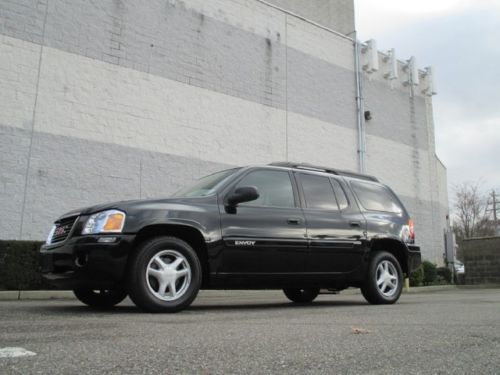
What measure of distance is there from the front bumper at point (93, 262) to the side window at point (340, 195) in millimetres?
3230

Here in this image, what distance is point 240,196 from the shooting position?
5.86m

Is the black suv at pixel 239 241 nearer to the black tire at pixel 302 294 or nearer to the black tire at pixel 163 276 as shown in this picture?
the black tire at pixel 163 276

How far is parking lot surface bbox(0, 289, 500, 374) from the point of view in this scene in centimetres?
261

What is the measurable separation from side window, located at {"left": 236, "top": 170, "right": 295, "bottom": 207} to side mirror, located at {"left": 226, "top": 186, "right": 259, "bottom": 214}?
36 centimetres

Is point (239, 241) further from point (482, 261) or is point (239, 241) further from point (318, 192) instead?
point (482, 261)

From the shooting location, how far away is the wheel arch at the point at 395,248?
767 centimetres

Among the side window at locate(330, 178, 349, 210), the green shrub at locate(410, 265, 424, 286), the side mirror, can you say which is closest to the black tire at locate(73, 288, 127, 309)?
the side mirror

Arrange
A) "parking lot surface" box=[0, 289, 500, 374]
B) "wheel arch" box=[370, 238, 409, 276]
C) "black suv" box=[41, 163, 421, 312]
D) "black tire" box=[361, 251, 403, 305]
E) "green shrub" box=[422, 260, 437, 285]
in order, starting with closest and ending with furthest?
"parking lot surface" box=[0, 289, 500, 374]
"black suv" box=[41, 163, 421, 312]
"black tire" box=[361, 251, 403, 305]
"wheel arch" box=[370, 238, 409, 276]
"green shrub" box=[422, 260, 437, 285]

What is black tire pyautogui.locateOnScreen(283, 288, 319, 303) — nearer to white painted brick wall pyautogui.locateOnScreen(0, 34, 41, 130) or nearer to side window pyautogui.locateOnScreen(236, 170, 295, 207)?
side window pyautogui.locateOnScreen(236, 170, 295, 207)

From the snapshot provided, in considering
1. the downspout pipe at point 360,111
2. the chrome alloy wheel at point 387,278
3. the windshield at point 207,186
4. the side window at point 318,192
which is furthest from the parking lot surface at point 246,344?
the downspout pipe at point 360,111

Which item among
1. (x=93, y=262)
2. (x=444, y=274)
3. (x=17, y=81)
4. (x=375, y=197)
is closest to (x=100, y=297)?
(x=93, y=262)

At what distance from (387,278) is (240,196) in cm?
298

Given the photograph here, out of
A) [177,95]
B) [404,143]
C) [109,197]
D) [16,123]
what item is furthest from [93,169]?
[404,143]

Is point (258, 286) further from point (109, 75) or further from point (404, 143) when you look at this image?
point (404, 143)
